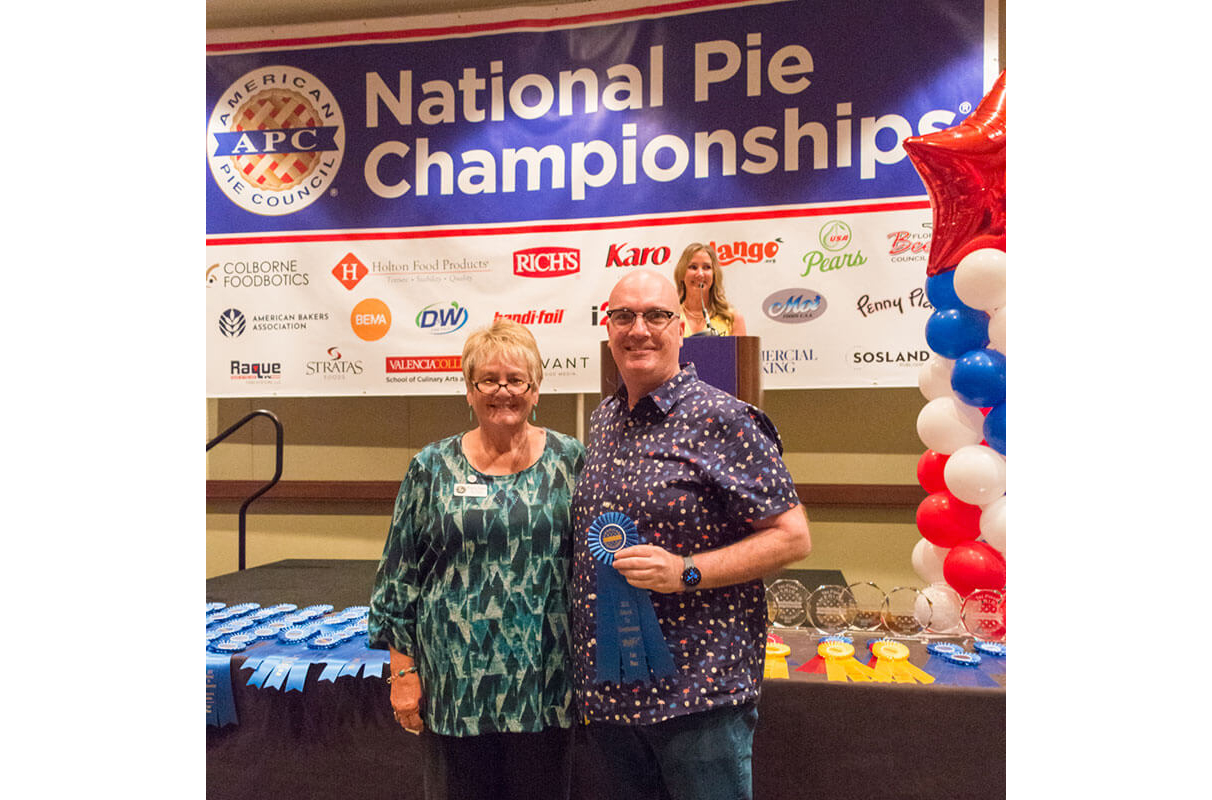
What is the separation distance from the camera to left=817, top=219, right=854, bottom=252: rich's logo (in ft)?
11.9

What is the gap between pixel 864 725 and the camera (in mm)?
1719

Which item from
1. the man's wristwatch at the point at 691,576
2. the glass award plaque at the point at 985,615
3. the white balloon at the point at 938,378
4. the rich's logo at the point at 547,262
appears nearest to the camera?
the man's wristwatch at the point at 691,576

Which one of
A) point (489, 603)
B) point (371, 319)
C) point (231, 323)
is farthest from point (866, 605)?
point (231, 323)

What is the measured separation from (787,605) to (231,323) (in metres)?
3.45

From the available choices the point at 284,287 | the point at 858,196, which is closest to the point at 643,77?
the point at 858,196

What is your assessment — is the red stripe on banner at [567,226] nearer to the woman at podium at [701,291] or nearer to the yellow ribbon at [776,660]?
the woman at podium at [701,291]

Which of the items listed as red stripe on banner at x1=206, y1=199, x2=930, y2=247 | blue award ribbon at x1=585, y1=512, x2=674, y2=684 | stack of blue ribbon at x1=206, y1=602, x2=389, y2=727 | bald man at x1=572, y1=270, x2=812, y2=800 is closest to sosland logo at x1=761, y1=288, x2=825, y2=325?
red stripe on banner at x1=206, y1=199, x2=930, y2=247

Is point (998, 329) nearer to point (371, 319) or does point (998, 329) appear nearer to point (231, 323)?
point (371, 319)

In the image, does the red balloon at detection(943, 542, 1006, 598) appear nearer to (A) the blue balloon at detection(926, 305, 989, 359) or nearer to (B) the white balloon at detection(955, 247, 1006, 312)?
(A) the blue balloon at detection(926, 305, 989, 359)

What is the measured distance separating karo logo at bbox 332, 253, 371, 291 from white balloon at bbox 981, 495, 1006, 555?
3221 mm

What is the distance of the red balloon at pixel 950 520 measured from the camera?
2.28 m

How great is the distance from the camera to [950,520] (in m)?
2.30

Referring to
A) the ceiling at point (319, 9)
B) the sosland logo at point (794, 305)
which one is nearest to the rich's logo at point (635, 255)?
the sosland logo at point (794, 305)

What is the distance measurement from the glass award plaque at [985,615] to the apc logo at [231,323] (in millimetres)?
3809
